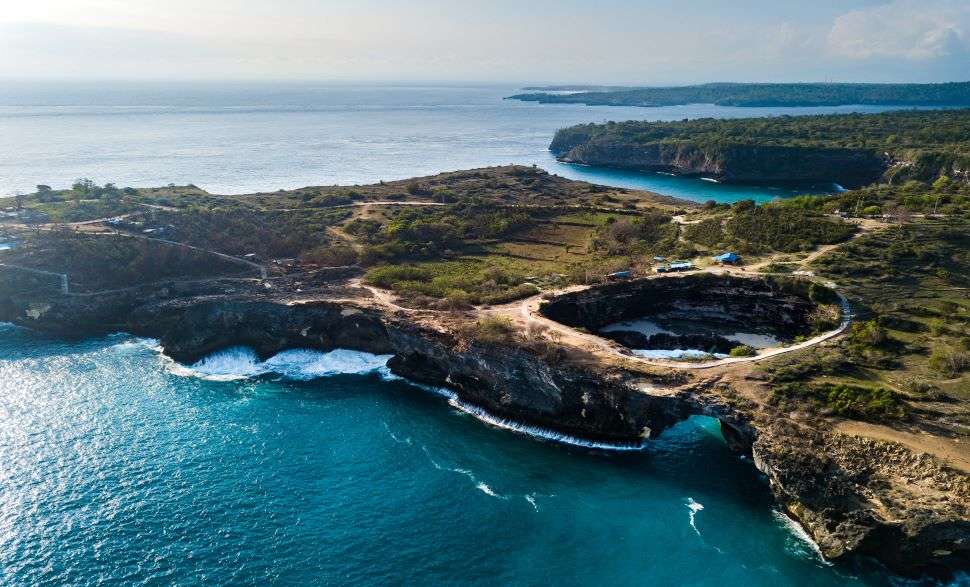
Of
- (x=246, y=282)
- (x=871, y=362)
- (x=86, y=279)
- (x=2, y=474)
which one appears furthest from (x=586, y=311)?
(x=86, y=279)

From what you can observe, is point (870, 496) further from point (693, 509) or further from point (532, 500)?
point (532, 500)

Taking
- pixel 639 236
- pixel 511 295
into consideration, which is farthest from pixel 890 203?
pixel 511 295

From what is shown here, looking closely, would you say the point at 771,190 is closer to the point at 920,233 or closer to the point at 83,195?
the point at 920,233

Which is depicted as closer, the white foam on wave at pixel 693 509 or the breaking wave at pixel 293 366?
the white foam on wave at pixel 693 509

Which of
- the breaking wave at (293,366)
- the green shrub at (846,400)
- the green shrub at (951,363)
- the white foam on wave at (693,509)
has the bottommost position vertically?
the white foam on wave at (693,509)

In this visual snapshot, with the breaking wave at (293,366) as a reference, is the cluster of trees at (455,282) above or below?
above

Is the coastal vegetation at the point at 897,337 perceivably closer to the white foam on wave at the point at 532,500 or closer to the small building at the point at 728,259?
the small building at the point at 728,259

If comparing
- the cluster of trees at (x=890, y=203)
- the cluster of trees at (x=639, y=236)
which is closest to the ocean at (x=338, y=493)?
the cluster of trees at (x=639, y=236)
